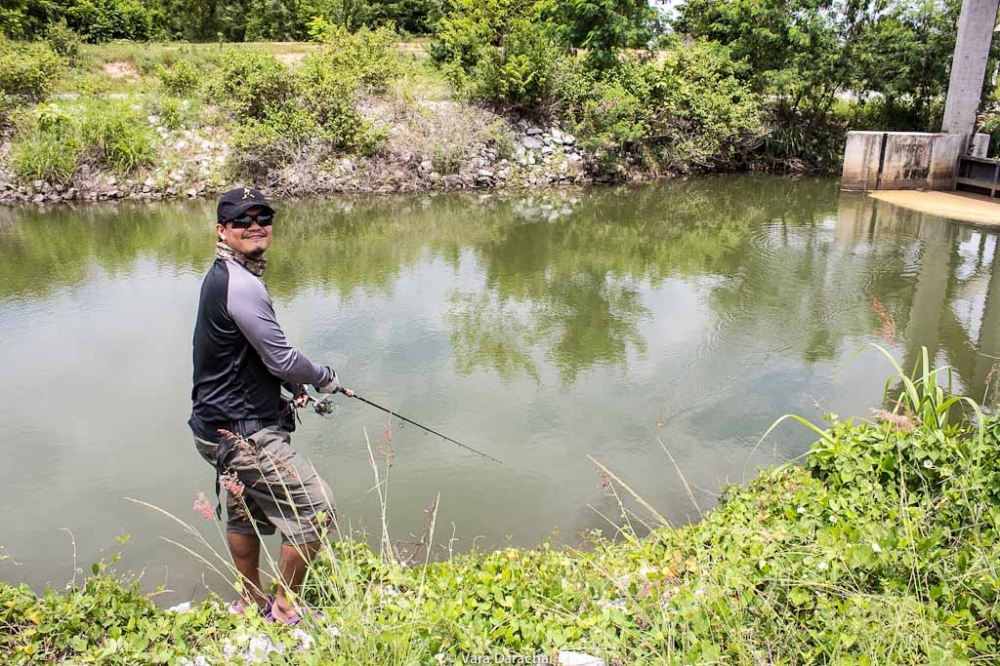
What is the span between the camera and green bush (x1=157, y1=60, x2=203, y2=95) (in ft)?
56.3

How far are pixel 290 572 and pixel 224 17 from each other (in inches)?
1061

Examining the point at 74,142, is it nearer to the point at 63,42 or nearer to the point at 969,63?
the point at 63,42

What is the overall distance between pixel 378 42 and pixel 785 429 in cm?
1524

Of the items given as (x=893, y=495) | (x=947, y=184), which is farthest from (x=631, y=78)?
(x=893, y=495)

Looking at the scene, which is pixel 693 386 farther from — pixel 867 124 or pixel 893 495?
pixel 867 124

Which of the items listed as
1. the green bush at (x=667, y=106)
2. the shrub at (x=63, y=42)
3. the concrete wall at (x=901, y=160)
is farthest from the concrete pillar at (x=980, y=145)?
the shrub at (x=63, y=42)

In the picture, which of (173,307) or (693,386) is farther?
(173,307)

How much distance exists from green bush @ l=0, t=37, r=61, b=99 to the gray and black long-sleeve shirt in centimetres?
1603

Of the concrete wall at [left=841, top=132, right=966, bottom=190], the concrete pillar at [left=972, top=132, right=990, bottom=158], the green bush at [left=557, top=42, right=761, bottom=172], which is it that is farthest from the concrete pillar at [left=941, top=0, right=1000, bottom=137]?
the green bush at [left=557, top=42, right=761, bottom=172]

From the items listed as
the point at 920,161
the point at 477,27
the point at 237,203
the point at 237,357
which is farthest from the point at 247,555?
the point at 477,27

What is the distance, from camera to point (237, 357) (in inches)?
119

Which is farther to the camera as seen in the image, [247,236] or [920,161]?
[920,161]

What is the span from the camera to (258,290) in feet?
9.86

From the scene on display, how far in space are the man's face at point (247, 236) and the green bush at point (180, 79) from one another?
1619 centimetres
